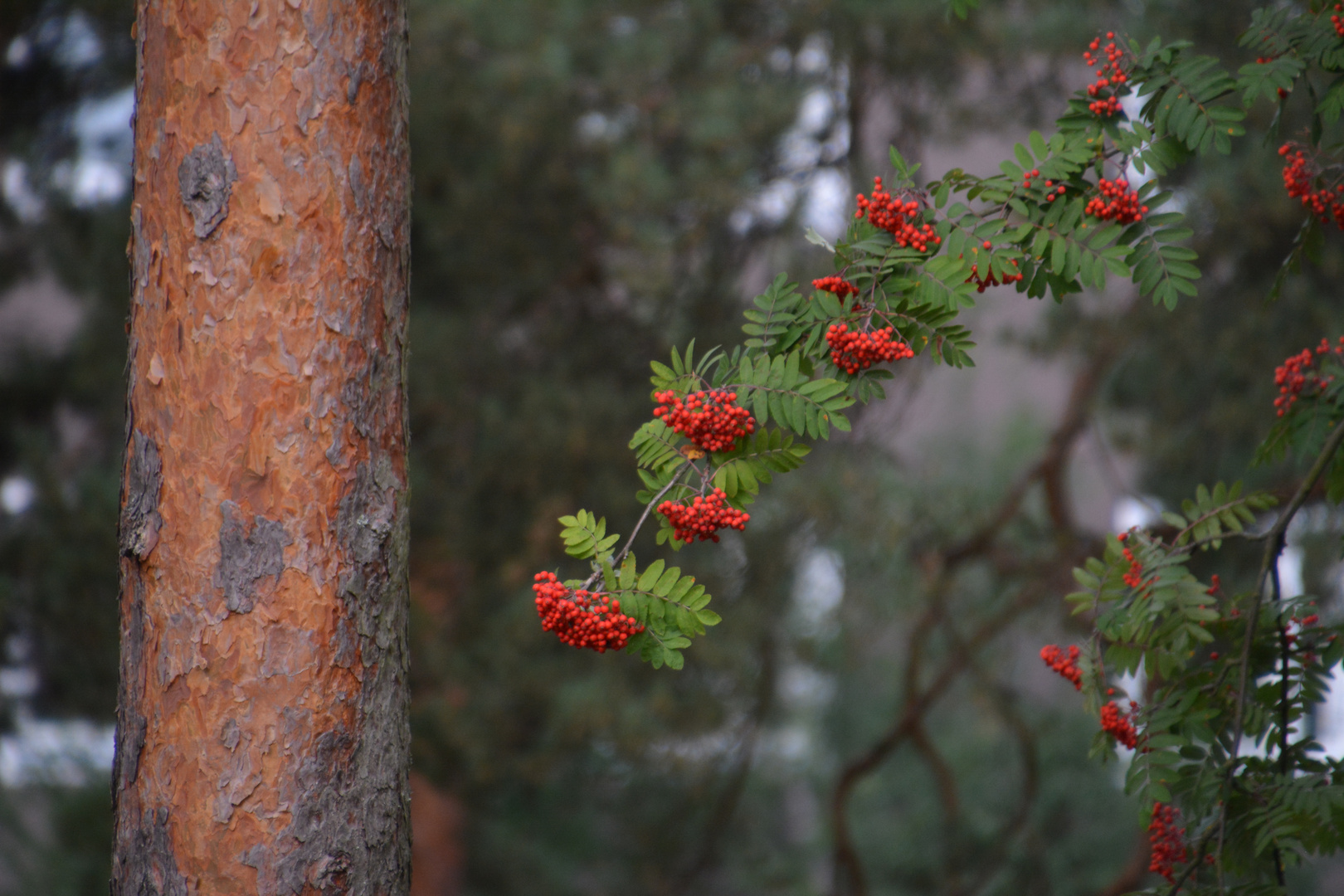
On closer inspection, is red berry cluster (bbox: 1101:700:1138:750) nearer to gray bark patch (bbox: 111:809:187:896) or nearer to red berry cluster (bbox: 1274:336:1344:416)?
red berry cluster (bbox: 1274:336:1344:416)

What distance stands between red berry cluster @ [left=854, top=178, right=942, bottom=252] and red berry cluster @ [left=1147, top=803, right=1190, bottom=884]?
3.24 ft

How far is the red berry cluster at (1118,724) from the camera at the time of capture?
66.0 inches

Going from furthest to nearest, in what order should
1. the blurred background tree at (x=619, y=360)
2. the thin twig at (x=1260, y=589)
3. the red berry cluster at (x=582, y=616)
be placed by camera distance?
the blurred background tree at (x=619, y=360) < the thin twig at (x=1260, y=589) < the red berry cluster at (x=582, y=616)

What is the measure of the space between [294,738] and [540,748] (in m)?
4.02

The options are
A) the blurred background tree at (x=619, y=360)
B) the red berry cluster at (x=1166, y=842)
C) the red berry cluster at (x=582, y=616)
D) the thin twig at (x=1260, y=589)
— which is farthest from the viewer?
the blurred background tree at (x=619, y=360)

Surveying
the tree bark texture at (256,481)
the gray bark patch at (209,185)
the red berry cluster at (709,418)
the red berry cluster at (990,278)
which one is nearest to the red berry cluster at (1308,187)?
the red berry cluster at (990,278)

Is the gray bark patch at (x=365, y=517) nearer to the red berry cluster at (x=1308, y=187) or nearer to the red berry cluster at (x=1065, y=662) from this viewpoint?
the red berry cluster at (x=1065, y=662)

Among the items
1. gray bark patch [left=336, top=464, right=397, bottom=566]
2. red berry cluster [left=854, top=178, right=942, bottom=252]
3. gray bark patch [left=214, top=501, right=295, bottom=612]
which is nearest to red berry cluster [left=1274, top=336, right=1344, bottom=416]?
red berry cluster [left=854, top=178, right=942, bottom=252]

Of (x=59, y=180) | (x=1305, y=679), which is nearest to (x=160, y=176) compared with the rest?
(x=1305, y=679)

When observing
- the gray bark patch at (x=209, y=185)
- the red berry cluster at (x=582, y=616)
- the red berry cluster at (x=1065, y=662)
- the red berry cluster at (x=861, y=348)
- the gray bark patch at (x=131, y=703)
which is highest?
the gray bark patch at (x=209, y=185)

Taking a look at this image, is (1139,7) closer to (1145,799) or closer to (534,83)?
(534,83)

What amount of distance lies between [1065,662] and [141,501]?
1.46 metres

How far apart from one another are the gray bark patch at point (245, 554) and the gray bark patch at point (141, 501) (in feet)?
0.37

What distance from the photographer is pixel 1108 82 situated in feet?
5.54
